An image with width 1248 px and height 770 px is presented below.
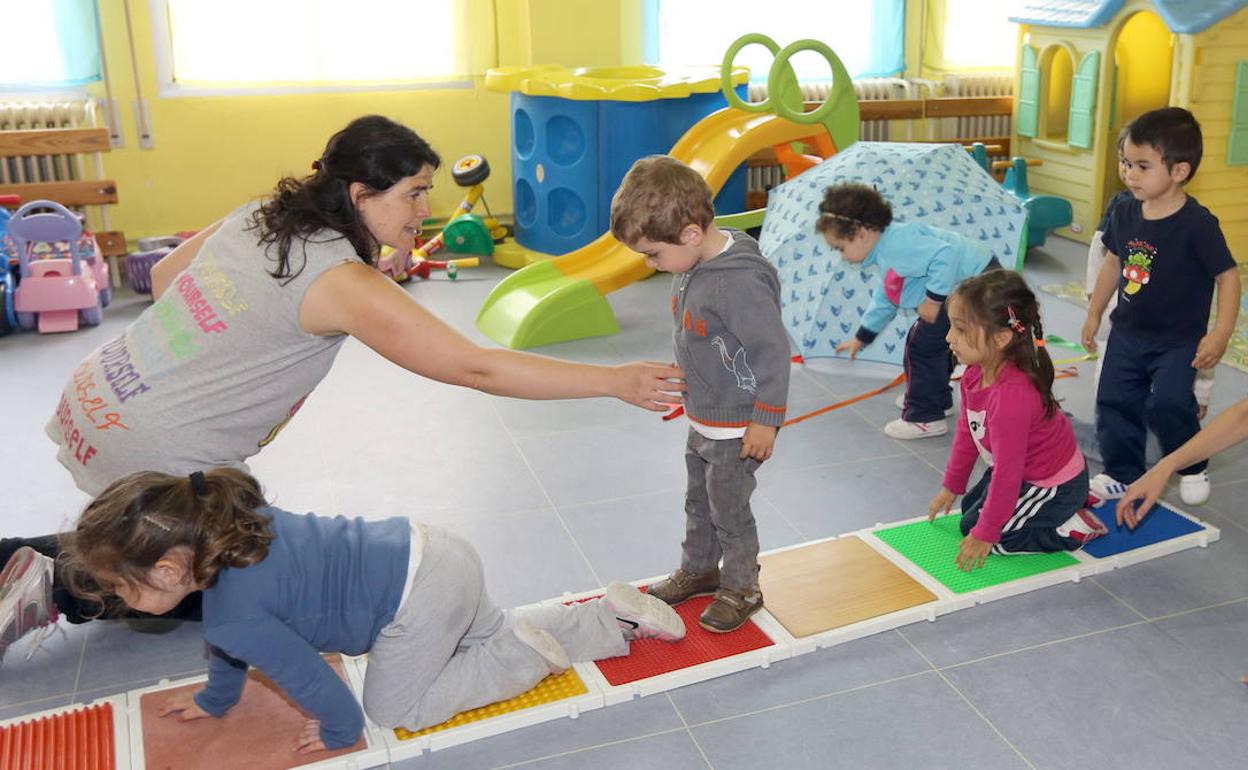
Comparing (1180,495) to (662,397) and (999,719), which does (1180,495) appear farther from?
(662,397)

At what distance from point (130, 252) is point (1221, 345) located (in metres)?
5.38

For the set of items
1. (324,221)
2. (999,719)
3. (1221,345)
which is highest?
(324,221)

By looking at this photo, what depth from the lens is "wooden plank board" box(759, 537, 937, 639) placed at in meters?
2.90

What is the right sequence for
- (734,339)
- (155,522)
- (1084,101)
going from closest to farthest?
1. (155,522)
2. (734,339)
3. (1084,101)

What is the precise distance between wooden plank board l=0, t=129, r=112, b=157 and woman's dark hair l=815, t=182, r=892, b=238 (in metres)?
4.00

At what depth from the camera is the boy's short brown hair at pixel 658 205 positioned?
2.52 m

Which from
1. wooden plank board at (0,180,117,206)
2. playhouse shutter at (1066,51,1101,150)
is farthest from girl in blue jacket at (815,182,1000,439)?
wooden plank board at (0,180,117,206)

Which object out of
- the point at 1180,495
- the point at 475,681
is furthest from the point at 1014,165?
the point at 475,681

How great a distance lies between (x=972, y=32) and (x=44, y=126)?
551 cm

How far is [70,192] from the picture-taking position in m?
6.02

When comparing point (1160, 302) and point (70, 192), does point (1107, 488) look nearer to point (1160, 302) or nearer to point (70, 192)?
point (1160, 302)

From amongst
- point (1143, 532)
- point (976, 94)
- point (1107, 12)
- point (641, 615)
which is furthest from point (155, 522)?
point (976, 94)

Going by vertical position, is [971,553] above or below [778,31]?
below

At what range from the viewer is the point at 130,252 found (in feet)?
21.3
